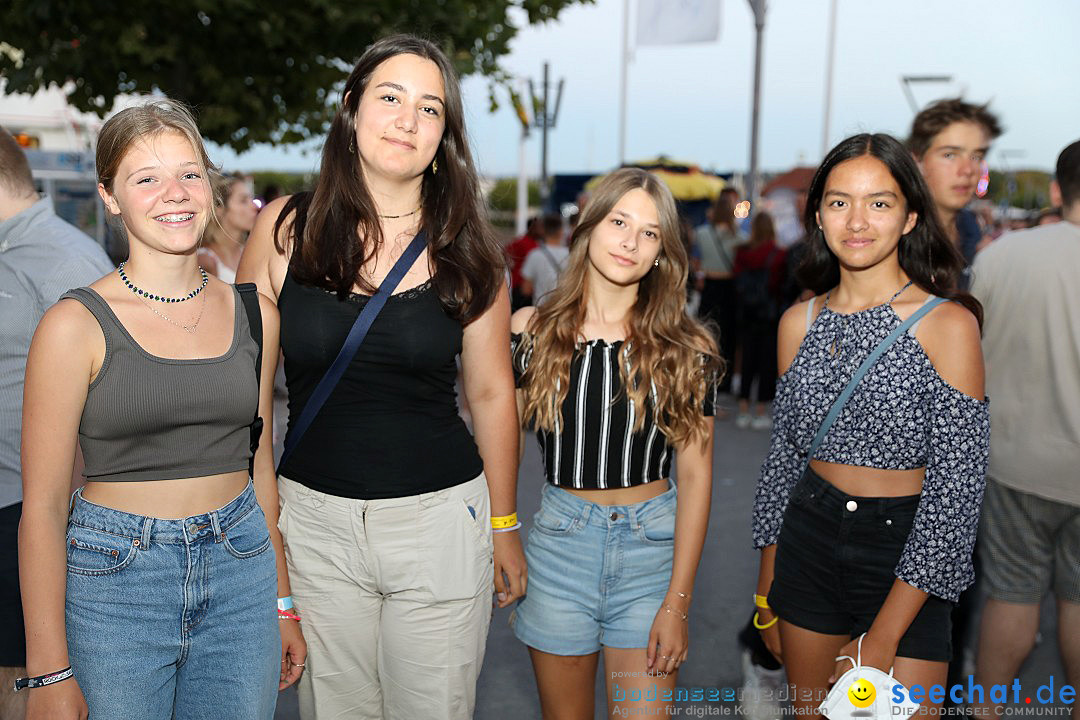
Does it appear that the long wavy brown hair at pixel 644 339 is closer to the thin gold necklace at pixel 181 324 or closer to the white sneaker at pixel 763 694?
the thin gold necklace at pixel 181 324

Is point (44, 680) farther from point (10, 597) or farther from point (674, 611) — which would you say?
point (674, 611)

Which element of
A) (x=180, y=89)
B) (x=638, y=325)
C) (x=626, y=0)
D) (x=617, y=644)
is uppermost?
(x=626, y=0)

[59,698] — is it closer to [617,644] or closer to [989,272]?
[617,644]

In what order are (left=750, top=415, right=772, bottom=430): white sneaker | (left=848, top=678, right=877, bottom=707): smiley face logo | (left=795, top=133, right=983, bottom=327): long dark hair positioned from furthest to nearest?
1. (left=750, top=415, right=772, bottom=430): white sneaker
2. (left=795, top=133, right=983, bottom=327): long dark hair
3. (left=848, top=678, right=877, bottom=707): smiley face logo

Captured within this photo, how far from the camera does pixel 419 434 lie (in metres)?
2.49

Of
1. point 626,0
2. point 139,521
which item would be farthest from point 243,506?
point 626,0

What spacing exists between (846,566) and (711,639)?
2.26 metres

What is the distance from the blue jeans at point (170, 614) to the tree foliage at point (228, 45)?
6548mm

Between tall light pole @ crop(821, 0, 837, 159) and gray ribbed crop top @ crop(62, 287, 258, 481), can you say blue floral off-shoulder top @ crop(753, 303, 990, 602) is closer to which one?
gray ribbed crop top @ crop(62, 287, 258, 481)

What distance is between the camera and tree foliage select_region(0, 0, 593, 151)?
26.8 feet

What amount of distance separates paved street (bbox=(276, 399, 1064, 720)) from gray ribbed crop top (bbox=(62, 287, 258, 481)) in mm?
2213

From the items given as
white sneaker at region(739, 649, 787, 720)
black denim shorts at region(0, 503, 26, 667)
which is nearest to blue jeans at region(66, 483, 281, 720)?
black denim shorts at region(0, 503, 26, 667)

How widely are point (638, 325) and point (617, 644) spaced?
99cm

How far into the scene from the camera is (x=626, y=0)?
2461 cm
